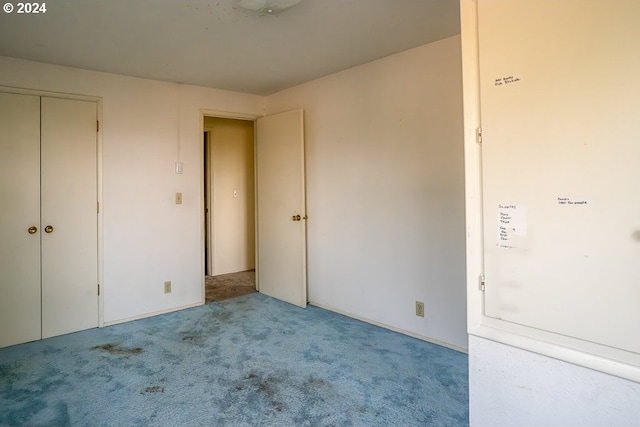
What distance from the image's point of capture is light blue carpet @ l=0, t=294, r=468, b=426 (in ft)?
6.29

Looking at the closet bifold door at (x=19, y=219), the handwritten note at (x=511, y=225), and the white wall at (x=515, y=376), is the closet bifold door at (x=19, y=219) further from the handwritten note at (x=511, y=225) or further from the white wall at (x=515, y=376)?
the handwritten note at (x=511, y=225)

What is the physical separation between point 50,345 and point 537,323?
3.45 meters

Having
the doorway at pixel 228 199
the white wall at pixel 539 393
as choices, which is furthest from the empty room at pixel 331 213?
the doorway at pixel 228 199

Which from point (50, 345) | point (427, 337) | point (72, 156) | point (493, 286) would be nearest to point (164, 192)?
point (72, 156)

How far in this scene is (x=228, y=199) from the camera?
5.30 meters

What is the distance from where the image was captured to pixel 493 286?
1.41 meters

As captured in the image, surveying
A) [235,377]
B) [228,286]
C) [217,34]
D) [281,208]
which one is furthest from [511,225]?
[228,286]

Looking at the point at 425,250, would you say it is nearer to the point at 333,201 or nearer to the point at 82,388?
the point at 333,201

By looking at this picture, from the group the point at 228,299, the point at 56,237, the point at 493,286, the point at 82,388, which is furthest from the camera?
the point at 228,299

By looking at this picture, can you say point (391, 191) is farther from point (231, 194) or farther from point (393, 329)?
point (231, 194)

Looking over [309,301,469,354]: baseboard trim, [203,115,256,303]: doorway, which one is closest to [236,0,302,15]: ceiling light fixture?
[309,301,469,354]: baseboard trim

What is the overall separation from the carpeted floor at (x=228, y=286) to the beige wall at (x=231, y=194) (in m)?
0.22

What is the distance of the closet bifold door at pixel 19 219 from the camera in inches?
113

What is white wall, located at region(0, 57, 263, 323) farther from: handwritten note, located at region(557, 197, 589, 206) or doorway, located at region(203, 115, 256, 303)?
handwritten note, located at region(557, 197, 589, 206)
